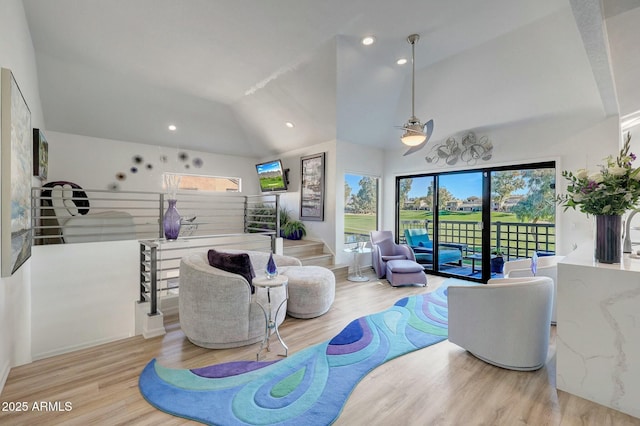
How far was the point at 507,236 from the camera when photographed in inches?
201

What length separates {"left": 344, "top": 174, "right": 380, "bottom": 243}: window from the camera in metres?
6.18

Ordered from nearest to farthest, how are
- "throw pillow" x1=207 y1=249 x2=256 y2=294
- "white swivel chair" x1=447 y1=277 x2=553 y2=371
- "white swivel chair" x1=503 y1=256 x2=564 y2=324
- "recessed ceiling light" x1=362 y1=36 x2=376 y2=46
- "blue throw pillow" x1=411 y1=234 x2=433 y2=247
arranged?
"white swivel chair" x1=447 y1=277 x2=553 y2=371 → "throw pillow" x1=207 y1=249 x2=256 y2=294 → "white swivel chair" x1=503 y1=256 x2=564 y2=324 → "recessed ceiling light" x1=362 y1=36 x2=376 y2=46 → "blue throw pillow" x1=411 y1=234 x2=433 y2=247

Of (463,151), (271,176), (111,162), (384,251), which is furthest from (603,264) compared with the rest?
(111,162)

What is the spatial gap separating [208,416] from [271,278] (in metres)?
1.11

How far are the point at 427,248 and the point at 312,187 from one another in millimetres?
2849

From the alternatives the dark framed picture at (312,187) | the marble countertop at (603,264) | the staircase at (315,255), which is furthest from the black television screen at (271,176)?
the marble countertop at (603,264)

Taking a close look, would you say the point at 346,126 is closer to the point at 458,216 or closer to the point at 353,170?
the point at 353,170

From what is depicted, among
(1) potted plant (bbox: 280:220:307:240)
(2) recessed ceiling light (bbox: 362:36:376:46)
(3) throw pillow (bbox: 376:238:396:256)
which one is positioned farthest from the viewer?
(1) potted plant (bbox: 280:220:307:240)

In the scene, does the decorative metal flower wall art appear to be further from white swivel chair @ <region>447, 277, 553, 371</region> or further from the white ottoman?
the white ottoman

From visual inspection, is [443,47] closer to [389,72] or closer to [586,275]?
[389,72]

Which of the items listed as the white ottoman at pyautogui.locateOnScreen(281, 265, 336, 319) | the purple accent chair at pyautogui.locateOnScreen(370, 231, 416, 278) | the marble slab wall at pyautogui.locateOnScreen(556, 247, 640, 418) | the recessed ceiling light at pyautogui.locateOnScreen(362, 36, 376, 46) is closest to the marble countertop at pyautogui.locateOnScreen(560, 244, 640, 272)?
the marble slab wall at pyautogui.locateOnScreen(556, 247, 640, 418)

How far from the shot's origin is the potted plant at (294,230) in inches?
253

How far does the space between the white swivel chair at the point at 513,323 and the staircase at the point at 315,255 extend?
3195 millimetres

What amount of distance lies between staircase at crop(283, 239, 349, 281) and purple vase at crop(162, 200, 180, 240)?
229 centimetres
